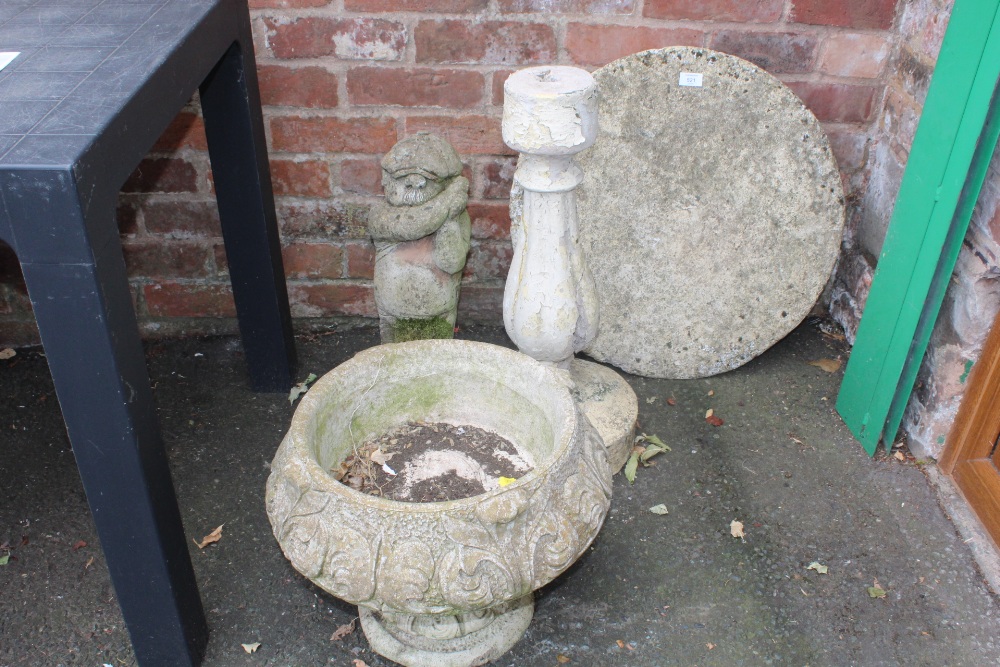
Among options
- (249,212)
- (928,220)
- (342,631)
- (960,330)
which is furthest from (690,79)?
(342,631)

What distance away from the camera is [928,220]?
7.13 ft

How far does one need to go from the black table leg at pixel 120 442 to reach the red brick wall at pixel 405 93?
1.21 meters

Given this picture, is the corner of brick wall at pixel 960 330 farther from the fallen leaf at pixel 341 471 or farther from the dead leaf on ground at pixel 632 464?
the fallen leaf at pixel 341 471

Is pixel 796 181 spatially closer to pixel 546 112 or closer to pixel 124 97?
pixel 546 112

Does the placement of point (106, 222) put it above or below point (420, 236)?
above

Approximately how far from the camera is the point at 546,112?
1.87 meters

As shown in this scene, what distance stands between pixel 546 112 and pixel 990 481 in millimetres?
1465

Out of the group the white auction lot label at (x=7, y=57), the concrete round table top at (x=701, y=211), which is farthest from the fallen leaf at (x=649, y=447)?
Result: the white auction lot label at (x=7, y=57)

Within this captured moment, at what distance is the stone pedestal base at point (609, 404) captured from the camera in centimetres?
241

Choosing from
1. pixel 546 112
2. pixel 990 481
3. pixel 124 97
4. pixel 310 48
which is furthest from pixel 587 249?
pixel 124 97

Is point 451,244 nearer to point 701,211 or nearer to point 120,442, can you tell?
point 701,211

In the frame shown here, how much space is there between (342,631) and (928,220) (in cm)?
171

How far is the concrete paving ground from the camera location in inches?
78.0

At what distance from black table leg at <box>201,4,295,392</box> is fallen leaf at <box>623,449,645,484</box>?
107 centimetres
